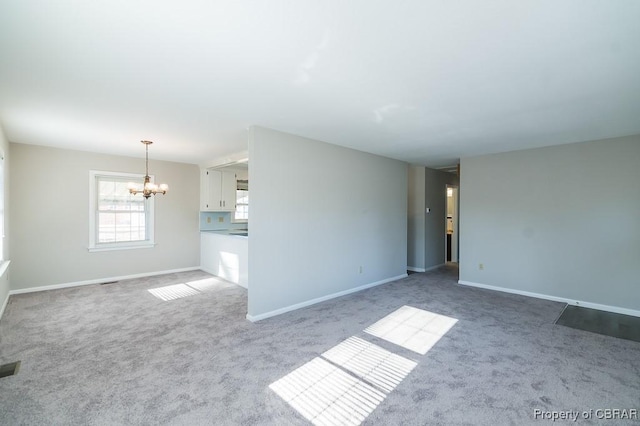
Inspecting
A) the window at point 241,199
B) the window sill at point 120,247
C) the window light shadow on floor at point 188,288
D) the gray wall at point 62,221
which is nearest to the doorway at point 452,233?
the window at point 241,199

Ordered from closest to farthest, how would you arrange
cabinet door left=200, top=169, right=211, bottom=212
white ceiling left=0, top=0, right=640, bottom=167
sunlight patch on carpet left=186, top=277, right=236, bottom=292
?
white ceiling left=0, top=0, right=640, bottom=167
sunlight patch on carpet left=186, top=277, right=236, bottom=292
cabinet door left=200, top=169, right=211, bottom=212

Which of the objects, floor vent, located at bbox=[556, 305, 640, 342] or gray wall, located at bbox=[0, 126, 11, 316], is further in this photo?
gray wall, located at bbox=[0, 126, 11, 316]

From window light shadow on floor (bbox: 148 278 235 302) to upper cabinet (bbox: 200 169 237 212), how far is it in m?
1.69

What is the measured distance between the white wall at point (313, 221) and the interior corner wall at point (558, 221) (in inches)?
60.2

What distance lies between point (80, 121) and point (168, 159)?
2581 mm

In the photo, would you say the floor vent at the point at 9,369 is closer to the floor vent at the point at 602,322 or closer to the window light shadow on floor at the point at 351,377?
the window light shadow on floor at the point at 351,377

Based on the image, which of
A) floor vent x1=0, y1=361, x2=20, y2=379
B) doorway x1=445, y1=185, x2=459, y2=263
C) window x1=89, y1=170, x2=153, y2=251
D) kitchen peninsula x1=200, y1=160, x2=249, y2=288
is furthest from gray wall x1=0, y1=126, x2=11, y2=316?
doorway x1=445, y1=185, x2=459, y2=263

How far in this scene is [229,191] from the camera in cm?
675

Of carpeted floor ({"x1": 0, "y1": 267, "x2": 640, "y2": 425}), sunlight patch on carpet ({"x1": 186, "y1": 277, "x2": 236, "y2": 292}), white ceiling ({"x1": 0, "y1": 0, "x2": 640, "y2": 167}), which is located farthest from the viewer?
sunlight patch on carpet ({"x1": 186, "y1": 277, "x2": 236, "y2": 292})

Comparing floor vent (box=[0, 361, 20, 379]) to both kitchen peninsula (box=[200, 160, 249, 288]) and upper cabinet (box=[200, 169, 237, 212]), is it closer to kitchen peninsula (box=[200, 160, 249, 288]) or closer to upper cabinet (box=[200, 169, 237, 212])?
kitchen peninsula (box=[200, 160, 249, 288])

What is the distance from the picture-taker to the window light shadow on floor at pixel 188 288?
475cm

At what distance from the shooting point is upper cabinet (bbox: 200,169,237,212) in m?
6.46

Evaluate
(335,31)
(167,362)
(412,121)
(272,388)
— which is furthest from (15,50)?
(412,121)

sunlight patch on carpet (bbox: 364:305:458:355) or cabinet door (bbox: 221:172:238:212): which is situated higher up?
cabinet door (bbox: 221:172:238:212)
